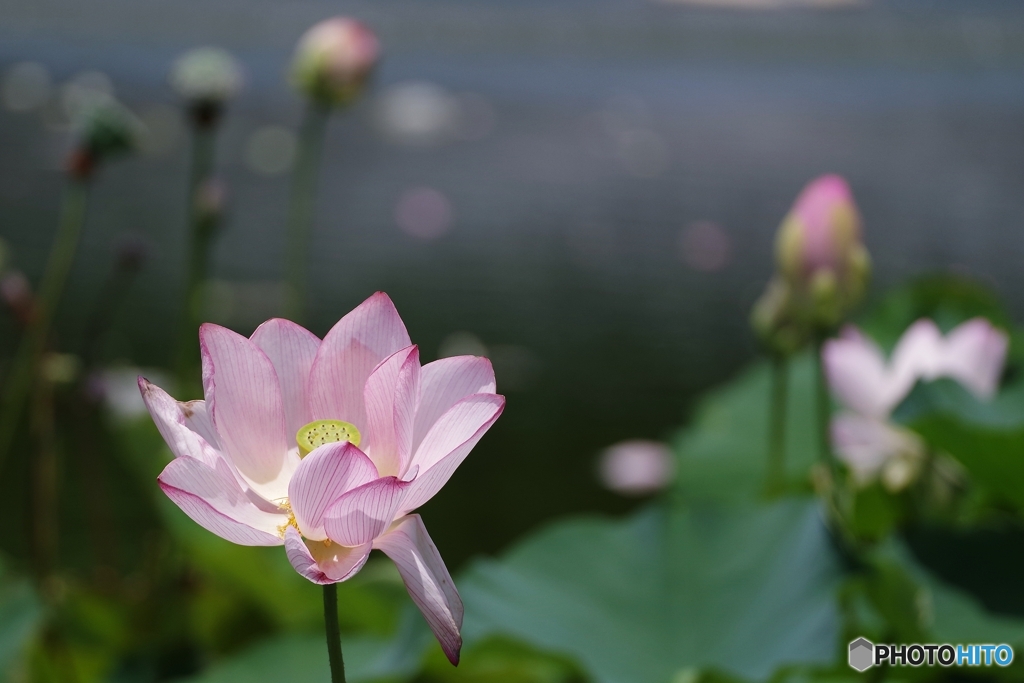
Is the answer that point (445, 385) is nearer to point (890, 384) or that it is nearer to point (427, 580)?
point (427, 580)

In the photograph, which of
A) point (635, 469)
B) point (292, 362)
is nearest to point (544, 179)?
point (635, 469)

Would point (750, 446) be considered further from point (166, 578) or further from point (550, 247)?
point (550, 247)

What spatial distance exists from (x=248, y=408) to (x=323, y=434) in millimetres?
25

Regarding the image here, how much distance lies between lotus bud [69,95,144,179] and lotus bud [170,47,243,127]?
64 mm

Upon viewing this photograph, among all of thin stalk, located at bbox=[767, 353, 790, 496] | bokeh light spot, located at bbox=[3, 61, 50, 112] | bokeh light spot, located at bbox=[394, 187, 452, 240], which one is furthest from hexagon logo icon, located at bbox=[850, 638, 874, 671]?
bokeh light spot, located at bbox=[3, 61, 50, 112]

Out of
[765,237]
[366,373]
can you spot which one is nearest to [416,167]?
[765,237]

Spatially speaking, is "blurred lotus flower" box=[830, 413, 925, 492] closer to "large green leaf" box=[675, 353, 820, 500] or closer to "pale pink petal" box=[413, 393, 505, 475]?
"large green leaf" box=[675, 353, 820, 500]

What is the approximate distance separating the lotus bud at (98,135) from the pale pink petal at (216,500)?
0.49 metres

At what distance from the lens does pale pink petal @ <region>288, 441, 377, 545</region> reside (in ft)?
0.84

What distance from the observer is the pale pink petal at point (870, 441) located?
0.68 meters

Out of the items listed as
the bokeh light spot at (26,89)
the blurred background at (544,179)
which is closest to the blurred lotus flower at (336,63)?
the blurred background at (544,179)

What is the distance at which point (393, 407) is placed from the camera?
0.91 ft

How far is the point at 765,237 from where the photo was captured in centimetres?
193

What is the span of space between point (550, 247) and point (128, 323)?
2.68 ft
